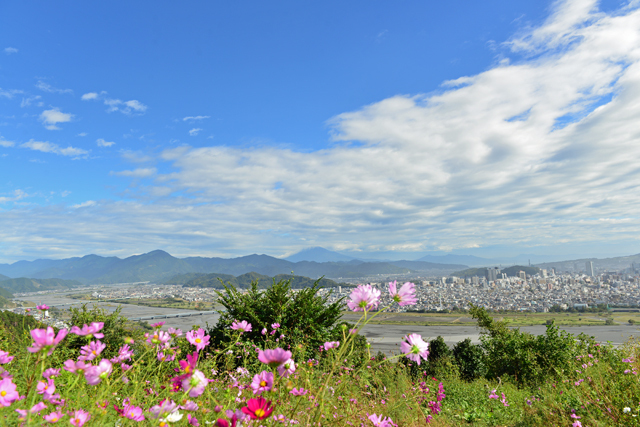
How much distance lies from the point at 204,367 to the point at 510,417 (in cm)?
424

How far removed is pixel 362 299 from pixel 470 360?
14.2 metres

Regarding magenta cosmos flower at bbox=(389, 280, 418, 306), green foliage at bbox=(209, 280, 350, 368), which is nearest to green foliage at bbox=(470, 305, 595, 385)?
green foliage at bbox=(209, 280, 350, 368)

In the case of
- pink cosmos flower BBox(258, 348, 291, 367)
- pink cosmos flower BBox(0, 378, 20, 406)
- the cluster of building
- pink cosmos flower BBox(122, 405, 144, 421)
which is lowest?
the cluster of building

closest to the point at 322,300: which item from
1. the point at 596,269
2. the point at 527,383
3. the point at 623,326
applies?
the point at 527,383

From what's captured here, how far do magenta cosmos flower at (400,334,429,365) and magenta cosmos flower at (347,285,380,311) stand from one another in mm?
220

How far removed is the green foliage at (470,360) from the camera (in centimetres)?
1241

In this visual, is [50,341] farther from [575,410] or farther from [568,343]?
[568,343]

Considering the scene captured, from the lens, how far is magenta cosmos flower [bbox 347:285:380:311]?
4.44 ft

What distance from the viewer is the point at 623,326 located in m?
44.9

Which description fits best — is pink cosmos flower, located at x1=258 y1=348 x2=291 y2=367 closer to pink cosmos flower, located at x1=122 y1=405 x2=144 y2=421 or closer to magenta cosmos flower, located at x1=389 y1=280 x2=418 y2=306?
magenta cosmos flower, located at x1=389 y1=280 x2=418 y2=306

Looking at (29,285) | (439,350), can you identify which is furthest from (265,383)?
(29,285)

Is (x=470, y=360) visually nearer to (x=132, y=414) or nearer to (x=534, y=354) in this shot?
(x=534, y=354)

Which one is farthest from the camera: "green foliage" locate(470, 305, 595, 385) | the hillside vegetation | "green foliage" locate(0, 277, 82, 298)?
"green foliage" locate(0, 277, 82, 298)


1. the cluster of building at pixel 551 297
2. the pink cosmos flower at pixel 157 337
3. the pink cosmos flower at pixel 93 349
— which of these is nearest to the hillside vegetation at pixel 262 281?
the pink cosmos flower at pixel 157 337
